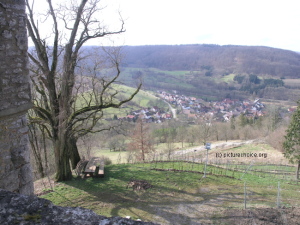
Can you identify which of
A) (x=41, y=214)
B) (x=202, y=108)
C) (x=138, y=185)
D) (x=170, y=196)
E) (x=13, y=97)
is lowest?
(x=202, y=108)

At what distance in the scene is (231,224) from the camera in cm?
669

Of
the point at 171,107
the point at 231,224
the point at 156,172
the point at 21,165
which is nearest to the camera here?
the point at 21,165

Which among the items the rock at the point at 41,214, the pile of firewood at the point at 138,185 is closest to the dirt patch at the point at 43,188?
the pile of firewood at the point at 138,185

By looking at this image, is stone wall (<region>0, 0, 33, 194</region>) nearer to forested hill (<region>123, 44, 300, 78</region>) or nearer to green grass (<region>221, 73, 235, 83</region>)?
forested hill (<region>123, 44, 300, 78</region>)

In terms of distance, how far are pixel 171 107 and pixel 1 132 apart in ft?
246

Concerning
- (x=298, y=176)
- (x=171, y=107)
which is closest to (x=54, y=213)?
(x=298, y=176)

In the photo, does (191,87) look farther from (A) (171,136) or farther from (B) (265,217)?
(B) (265,217)

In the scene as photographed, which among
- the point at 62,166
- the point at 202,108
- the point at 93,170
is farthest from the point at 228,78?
the point at 62,166

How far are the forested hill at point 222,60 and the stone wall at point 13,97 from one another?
105055mm

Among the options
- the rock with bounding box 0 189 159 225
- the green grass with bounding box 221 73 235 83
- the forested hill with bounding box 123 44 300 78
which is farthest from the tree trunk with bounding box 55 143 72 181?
the green grass with bounding box 221 73 235 83

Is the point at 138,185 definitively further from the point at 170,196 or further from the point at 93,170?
the point at 93,170

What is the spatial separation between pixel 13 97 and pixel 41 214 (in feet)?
10.1

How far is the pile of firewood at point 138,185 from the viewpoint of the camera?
9.27 meters

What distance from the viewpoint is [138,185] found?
942cm
